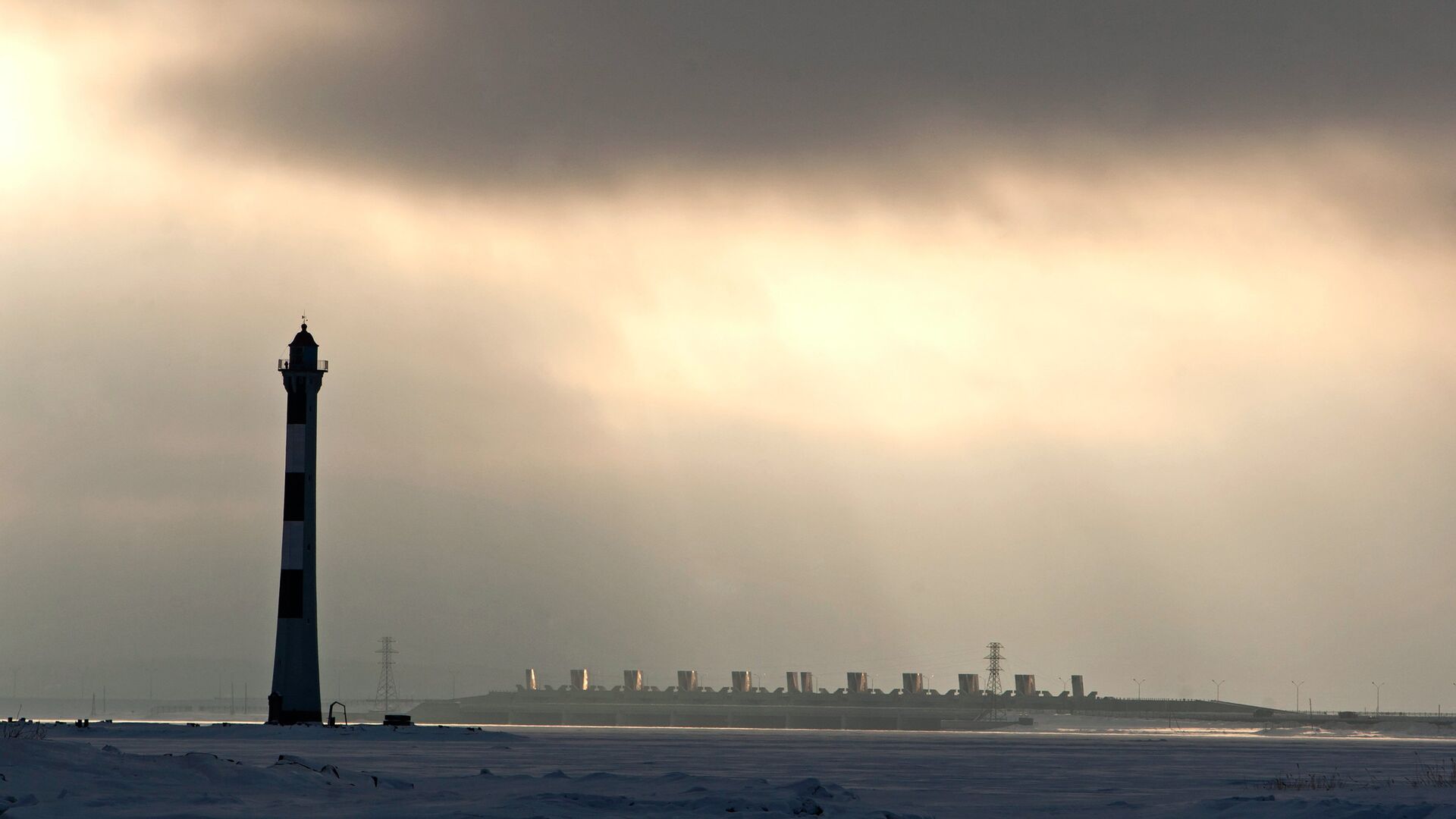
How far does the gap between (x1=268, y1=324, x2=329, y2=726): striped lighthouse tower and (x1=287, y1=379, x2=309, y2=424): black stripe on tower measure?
5 cm

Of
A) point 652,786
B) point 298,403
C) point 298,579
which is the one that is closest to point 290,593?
point 298,579

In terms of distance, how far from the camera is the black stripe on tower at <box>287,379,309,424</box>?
113812 mm

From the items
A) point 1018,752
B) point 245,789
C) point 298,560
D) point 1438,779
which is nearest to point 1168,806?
point 1438,779

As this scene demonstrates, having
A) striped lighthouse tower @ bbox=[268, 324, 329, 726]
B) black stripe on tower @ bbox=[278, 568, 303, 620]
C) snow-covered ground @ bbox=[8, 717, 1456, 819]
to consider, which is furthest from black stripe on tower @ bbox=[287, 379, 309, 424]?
snow-covered ground @ bbox=[8, 717, 1456, 819]

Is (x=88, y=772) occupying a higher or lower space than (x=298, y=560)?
lower

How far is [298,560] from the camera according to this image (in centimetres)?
11175

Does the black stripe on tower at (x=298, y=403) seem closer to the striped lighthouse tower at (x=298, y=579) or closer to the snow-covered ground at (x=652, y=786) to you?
the striped lighthouse tower at (x=298, y=579)

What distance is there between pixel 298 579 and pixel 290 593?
1161mm

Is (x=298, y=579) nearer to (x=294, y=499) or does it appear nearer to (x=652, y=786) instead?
(x=294, y=499)

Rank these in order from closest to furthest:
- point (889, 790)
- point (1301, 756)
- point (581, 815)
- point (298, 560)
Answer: point (581, 815) → point (889, 790) → point (1301, 756) → point (298, 560)

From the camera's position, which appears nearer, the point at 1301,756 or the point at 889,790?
the point at 889,790

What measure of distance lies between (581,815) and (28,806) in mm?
Result: 11135

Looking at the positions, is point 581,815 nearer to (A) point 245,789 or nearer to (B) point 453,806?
(B) point 453,806

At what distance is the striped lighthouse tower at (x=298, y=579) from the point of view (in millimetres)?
111625
